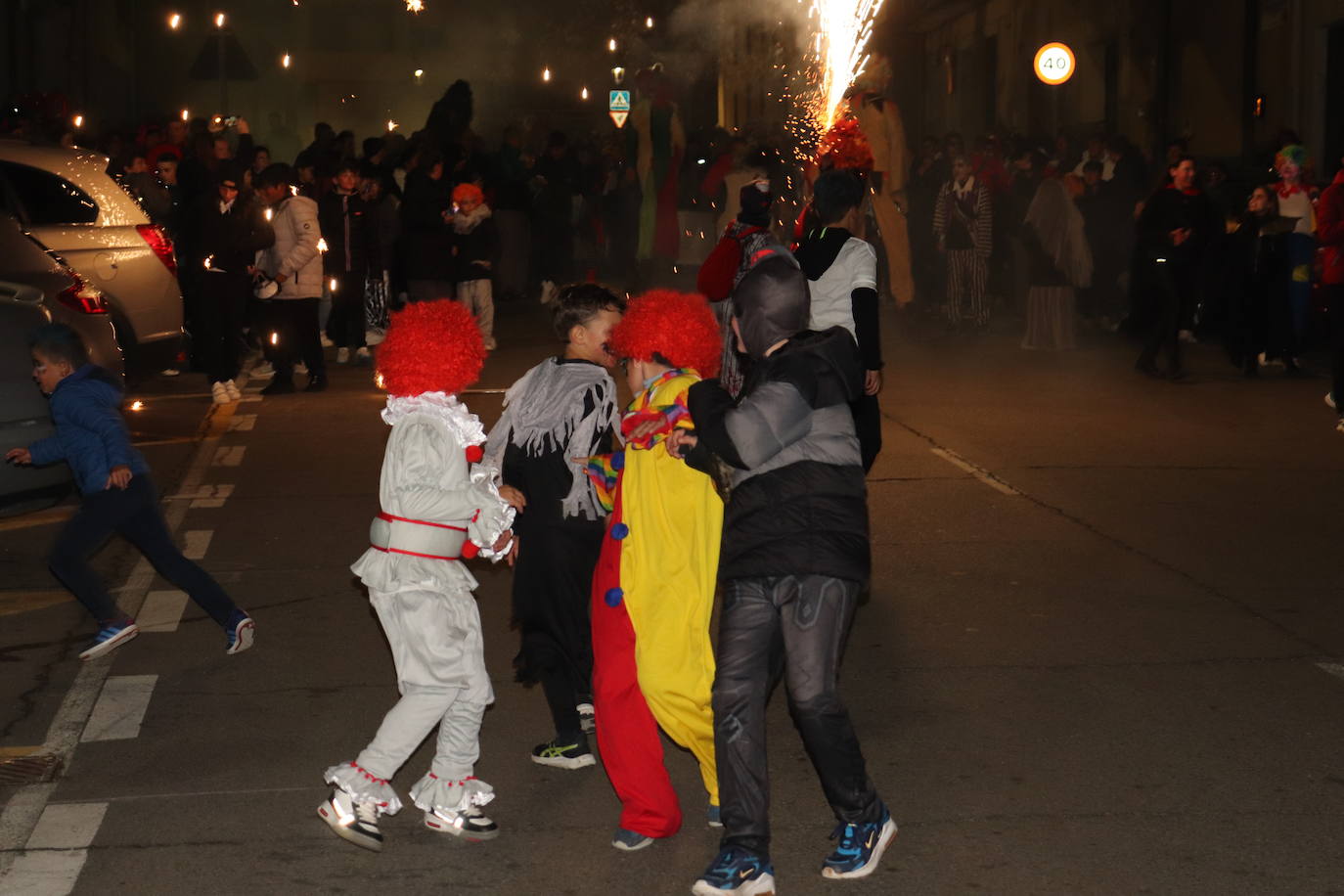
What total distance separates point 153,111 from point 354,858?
36.0 meters

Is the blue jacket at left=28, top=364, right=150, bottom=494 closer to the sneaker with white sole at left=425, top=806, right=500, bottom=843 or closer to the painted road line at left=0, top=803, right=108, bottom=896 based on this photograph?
the painted road line at left=0, top=803, right=108, bottom=896

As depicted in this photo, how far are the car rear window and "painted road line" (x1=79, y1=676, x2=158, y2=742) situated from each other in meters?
7.30

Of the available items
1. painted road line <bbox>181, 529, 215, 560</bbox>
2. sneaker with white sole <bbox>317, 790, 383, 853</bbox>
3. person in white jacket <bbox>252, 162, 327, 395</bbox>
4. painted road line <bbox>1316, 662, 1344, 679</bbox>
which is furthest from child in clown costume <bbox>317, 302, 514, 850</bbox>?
person in white jacket <bbox>252, 162, 327, 395</bbox>

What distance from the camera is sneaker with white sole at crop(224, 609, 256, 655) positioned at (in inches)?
283

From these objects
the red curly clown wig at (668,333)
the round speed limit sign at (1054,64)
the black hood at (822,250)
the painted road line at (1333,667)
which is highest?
the round speed limit sign at (1054,64)

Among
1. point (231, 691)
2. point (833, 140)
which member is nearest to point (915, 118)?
point (833, 140)

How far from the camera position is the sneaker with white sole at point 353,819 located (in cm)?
499

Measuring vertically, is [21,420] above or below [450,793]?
above

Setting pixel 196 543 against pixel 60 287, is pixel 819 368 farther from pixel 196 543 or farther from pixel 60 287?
pixel 60 287

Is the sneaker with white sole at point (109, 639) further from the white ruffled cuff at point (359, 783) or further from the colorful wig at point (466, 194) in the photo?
the colorful wig at point (466, 194)

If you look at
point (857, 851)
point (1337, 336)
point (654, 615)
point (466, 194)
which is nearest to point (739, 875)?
point (857, 851)

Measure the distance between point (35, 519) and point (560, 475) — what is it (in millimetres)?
5639

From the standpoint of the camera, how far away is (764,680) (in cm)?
470

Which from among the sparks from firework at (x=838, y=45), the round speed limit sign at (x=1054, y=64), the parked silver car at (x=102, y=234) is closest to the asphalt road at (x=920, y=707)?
the parked silver car at (x=102, y=234)
